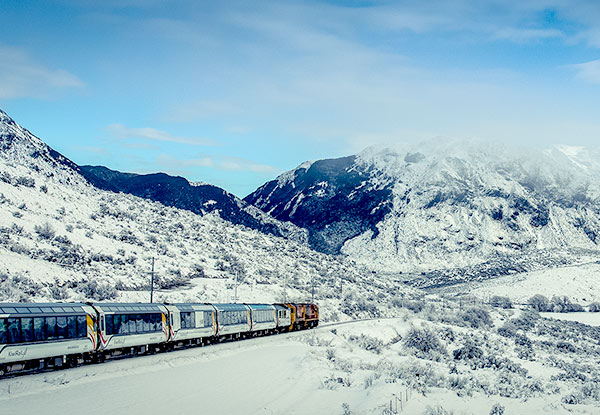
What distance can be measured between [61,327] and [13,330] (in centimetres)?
232

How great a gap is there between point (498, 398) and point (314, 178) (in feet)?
569

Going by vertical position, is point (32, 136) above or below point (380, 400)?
above

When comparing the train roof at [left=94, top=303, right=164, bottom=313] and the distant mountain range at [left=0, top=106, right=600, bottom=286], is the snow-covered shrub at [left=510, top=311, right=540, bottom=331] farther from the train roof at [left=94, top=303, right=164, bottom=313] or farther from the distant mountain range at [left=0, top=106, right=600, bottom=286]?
the train roof at [left=94, top=303, right=164, bottom=313]

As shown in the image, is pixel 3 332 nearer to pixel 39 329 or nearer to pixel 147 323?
pixel 39 329

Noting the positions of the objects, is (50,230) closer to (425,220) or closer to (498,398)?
(498,398)

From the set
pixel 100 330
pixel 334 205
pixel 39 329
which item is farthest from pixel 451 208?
pixel 39 329

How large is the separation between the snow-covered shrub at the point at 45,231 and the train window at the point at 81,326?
36.3 m

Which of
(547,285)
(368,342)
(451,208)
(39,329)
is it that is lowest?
(547,285)

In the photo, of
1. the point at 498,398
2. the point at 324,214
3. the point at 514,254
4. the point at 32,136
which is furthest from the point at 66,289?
the point at 324,214

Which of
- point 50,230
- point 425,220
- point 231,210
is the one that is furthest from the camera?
point 231,210

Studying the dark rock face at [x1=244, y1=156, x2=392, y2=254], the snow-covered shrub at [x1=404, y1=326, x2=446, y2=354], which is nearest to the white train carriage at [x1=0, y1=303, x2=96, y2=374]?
the snow-covered shrub at [x1=404, y1=326, x2=446, y2=354]

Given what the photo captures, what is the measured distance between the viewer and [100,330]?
81.7 feet

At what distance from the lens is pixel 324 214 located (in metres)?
174

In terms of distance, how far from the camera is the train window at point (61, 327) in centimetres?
2278
